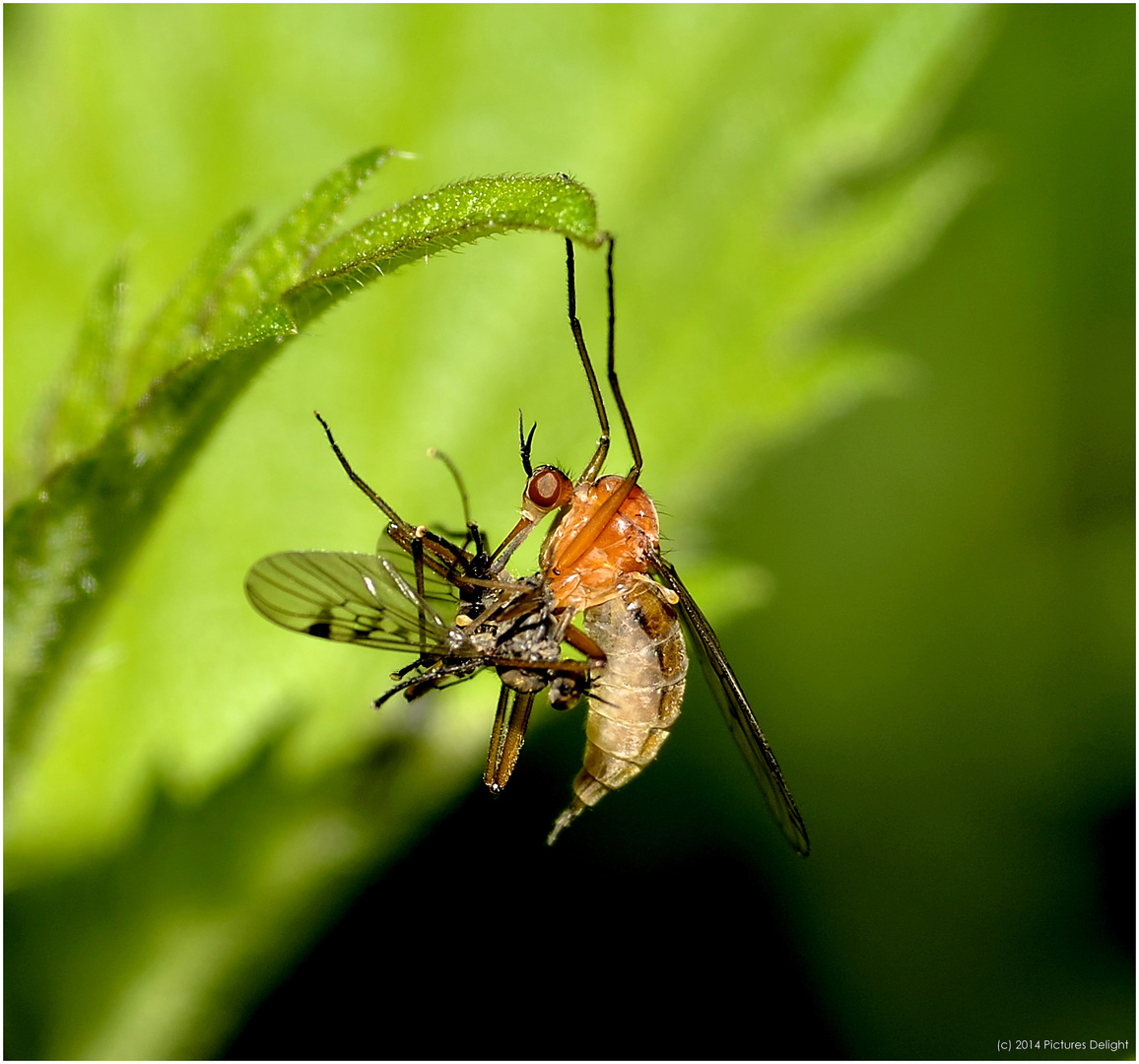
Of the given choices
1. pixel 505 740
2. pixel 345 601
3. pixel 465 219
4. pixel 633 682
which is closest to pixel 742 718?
pixel 633 682

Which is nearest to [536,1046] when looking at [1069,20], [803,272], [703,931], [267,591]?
[703,931]

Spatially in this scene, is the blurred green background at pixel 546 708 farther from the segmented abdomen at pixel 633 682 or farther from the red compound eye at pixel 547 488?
the red compound eye at pixel 547 488

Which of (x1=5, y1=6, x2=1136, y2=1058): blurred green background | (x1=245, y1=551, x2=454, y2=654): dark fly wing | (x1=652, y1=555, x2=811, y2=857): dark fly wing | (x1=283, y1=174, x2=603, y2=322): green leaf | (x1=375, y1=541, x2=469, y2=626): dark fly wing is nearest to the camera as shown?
(x1=283, y1=174, x2=603, y2=322): green leaf

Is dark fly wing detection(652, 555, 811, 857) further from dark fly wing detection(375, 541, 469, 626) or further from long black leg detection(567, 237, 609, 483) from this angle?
dark fly wing detection(375, 541, 469, 626)

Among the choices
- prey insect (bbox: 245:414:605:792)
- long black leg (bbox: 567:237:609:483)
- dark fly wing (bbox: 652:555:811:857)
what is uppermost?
long black leg (bbox: 567:237:609:483)

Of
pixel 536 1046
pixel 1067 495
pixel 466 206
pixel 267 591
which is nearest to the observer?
pixel 466 206

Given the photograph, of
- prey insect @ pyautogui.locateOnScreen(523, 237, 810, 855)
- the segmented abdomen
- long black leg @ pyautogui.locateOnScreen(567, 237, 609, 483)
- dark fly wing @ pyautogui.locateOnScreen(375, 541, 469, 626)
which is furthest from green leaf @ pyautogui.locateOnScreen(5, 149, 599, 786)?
the segmented abdomen

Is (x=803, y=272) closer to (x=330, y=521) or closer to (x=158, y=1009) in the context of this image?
(x=330, y=521)
